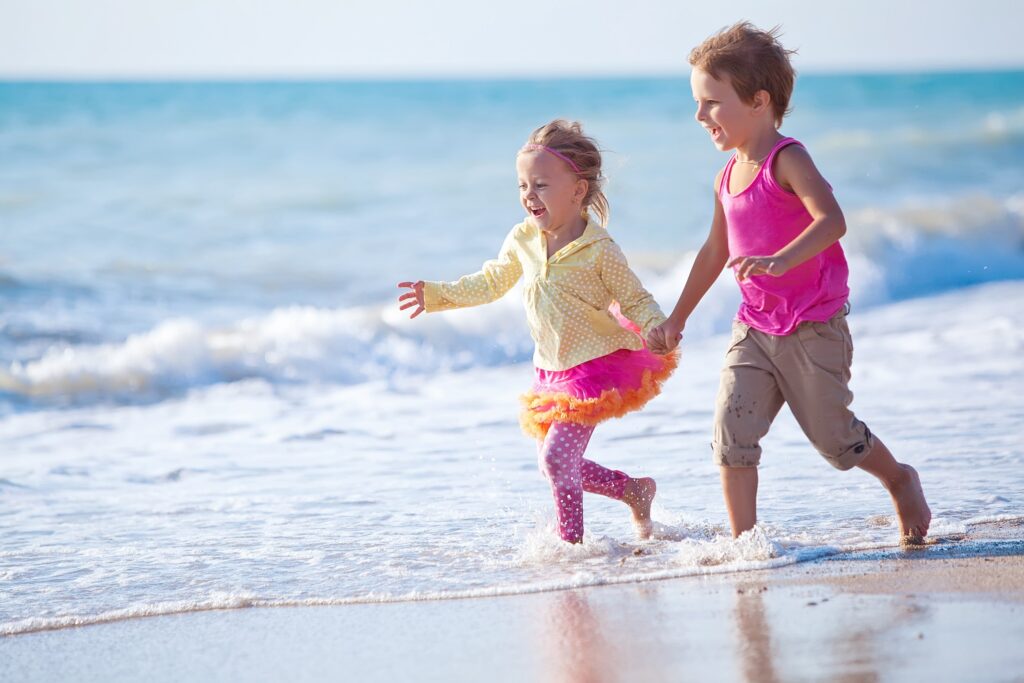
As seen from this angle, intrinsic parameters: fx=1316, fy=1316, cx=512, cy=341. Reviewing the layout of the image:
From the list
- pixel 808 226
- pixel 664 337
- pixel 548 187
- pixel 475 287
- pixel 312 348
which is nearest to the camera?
pixel 808 226

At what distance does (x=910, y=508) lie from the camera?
399 cm

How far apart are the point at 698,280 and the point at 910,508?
95cm

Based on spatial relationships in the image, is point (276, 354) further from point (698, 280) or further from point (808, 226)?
point (808, 226)

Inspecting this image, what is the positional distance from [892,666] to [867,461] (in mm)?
1099

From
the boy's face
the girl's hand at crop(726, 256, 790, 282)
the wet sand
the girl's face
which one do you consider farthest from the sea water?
the boy's face

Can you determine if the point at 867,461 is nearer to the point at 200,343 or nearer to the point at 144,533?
the point at 144,533

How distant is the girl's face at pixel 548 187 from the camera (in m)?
4.25

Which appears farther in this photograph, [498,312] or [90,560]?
[498,312]

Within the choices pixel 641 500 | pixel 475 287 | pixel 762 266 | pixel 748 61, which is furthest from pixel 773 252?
pixel 475 287

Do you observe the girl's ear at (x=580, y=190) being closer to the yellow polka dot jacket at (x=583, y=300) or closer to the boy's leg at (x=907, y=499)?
the yellow polka dot jacket at (x=583, y=300)

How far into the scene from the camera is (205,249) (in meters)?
15.0

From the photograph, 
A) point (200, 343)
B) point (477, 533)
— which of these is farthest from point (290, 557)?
point (200, 343)

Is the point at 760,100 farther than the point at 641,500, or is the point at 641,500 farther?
the point at 641,500

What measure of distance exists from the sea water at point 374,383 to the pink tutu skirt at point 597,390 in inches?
16.3
